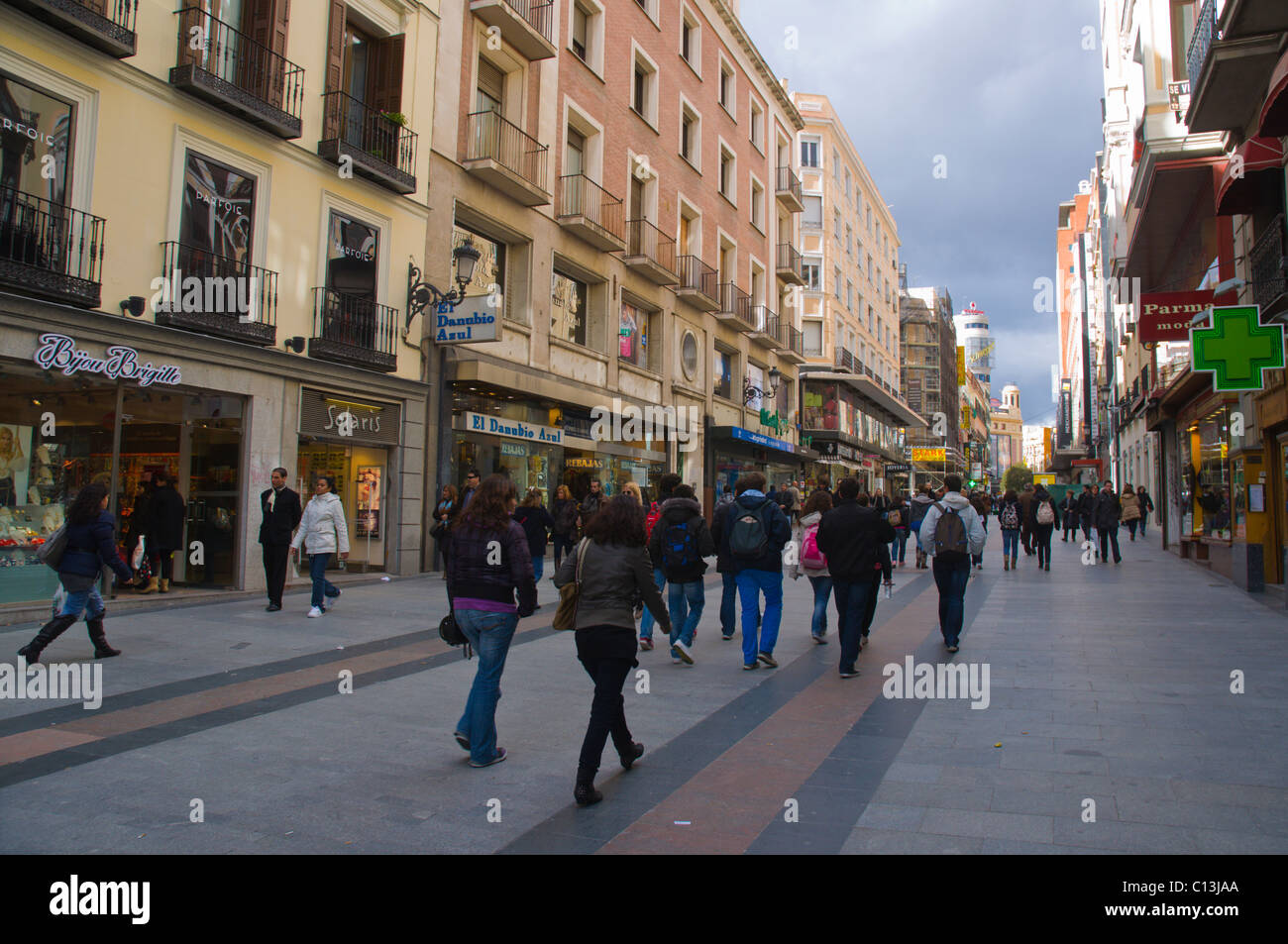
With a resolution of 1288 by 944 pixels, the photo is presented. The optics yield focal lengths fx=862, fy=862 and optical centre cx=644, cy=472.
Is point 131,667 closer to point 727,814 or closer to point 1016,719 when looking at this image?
point 727,814

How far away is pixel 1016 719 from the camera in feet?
20.2

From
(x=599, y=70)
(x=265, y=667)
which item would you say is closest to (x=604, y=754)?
(x=265, y=667)

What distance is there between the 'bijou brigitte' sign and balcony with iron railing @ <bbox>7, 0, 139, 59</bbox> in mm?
3726

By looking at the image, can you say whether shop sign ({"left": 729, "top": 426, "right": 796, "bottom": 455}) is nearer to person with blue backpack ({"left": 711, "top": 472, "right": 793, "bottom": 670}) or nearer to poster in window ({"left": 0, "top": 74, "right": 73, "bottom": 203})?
person with blue backpack ({"left": 711, "top": 472, "right": 793, "bottom": 670})

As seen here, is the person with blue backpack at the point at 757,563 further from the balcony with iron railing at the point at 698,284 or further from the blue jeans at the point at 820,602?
the balcony with iron railing at the point at 698,284

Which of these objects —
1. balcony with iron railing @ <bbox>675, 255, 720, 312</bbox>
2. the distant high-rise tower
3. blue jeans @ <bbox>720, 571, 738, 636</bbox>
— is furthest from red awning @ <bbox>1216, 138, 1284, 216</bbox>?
the distant high-rise tower

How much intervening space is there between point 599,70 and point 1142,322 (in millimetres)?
14497

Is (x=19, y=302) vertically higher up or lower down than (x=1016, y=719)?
higher up

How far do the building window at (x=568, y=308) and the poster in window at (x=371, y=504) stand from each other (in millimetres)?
6024

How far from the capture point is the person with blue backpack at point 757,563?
8164 millimetres

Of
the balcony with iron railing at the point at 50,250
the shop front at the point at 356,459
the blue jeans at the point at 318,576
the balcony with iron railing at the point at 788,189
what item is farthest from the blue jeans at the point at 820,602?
the balcony with iron railing at the point at 788,189

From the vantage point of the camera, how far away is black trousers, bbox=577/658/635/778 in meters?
4.58

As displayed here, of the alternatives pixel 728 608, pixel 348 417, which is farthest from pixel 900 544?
pixel 348 417

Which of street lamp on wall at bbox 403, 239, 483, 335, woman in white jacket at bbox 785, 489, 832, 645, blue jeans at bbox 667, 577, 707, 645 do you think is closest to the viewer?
blue jeans at bbox 667, 577, 707, 645
